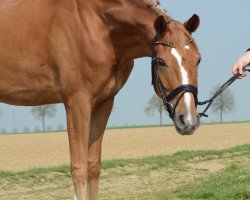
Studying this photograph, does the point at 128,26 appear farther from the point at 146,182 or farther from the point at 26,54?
the point at 146,182

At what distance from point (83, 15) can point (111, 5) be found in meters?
0.33

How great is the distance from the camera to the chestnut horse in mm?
4902

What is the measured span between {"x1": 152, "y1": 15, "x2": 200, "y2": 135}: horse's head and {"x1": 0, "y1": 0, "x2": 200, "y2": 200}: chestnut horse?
0.07ft

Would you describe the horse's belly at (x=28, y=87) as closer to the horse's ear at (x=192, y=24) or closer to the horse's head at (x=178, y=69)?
the horse's head at (x=178, y=69)

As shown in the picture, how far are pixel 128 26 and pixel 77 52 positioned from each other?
0.62 m

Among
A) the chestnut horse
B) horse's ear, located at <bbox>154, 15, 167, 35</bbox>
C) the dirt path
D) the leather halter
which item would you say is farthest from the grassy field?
the dirt path

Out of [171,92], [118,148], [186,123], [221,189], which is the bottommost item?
[118,148]

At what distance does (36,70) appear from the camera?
5113 mm

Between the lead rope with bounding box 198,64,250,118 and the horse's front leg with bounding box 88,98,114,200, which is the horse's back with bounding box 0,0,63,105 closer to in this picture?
the horse's front leg with bounding box 88,98,114,200

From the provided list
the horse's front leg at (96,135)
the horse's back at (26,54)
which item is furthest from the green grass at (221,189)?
the horse's back at (26,54)

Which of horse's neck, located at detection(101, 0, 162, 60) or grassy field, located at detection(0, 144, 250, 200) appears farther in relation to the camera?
grassy field, located at detection(0, 144, 250, 200)

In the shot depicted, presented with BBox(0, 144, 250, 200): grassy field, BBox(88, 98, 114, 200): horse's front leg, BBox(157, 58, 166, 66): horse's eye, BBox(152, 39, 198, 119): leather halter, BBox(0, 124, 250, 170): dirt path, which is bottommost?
BBox(0, 124, 250, 170): dirt path

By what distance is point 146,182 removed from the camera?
39.3 feet

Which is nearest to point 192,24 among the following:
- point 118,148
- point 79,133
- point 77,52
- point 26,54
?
point 77,52
